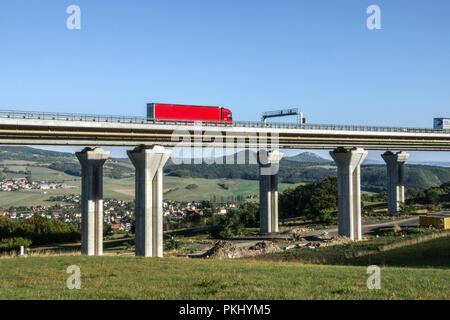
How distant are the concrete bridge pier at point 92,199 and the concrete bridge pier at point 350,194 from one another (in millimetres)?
28113

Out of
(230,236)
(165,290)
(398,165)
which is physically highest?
(398,165)

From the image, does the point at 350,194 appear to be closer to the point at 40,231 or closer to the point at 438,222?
the point at 438,222

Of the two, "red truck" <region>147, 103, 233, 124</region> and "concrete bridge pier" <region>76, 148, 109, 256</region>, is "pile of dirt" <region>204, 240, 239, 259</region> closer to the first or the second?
"red truck" <region>147, 103, 233, 124</region>

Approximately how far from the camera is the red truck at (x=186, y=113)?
47281mm

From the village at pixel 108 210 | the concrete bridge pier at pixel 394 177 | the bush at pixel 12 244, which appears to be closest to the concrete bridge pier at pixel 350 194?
the concrete bridge pier at pixel 394 177

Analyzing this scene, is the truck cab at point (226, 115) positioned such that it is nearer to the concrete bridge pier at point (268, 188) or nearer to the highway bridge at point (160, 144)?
the highway bridge at point (160, 144)

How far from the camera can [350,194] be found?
57125 millimetres

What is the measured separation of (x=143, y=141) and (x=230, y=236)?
65.4ft

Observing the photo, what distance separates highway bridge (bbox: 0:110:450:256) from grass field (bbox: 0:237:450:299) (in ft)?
57.5

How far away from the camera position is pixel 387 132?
62906mm

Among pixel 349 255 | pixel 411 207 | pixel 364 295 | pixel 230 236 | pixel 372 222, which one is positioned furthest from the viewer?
pixel 411 207

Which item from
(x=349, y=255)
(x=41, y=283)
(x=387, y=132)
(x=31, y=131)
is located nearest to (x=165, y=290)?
(x=41, y=283)

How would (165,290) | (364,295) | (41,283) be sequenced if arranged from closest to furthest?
(364,295) → (165,290) → (41,283)
